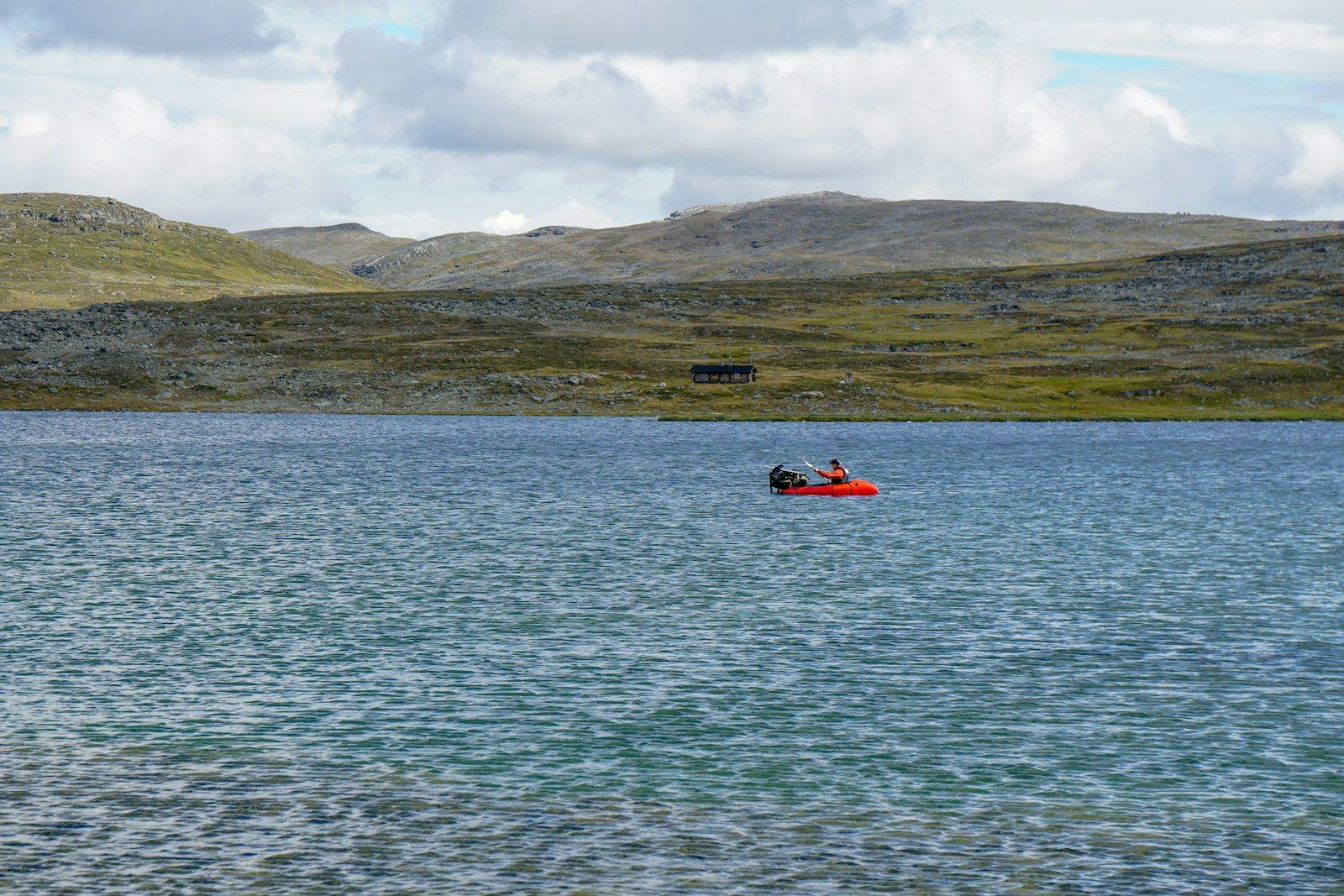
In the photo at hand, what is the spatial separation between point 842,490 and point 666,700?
6264 cm

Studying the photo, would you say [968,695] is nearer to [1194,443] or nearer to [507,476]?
[507,476]

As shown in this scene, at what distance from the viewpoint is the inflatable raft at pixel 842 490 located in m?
98.4

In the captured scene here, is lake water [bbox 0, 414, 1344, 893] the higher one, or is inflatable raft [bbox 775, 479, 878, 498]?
inflatable raft [bbox 775, 479, 878, 498]

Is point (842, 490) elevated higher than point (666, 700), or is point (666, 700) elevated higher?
point (842, 490)

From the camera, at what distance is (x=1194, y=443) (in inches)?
6403

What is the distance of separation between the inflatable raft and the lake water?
35.7ft

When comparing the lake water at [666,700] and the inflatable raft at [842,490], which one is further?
the inflatable raft at [842,490]

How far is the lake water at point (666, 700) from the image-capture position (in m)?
24.7

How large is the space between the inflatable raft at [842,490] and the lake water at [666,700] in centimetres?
1087

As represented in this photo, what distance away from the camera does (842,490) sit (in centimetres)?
9831

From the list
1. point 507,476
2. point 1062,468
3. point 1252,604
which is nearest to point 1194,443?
point 1062,468

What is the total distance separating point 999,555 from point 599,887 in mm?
49187

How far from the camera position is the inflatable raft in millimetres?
98375

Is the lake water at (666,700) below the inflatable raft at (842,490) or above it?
below
